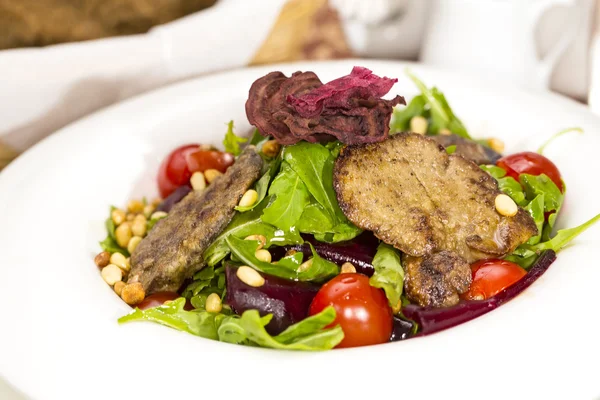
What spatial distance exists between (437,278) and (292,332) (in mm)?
576

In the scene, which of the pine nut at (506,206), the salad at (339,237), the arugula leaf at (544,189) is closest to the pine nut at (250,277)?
the salad at (339,237)

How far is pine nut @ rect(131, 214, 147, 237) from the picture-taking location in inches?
118

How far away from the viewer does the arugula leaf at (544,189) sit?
2.84 meters

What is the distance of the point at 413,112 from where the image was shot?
3611mm

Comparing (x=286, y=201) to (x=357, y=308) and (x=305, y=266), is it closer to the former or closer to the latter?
(x=305, y=266)

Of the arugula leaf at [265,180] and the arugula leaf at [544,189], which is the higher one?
the arugula leaf at [265,180]

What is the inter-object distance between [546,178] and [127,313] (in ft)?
6.07

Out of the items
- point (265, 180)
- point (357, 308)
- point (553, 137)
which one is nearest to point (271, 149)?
point (265, 180)

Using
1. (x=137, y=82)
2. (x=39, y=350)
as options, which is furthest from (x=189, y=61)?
(x=39, y=350)

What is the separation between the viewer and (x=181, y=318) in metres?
2.33

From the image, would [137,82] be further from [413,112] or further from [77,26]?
[413,112]

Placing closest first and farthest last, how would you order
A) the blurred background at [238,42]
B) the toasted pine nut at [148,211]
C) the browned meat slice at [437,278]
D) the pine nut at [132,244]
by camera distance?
the browned meat slice at [437,278] → the pine nut at [132,244] → the toasted pine nut at [148,211] → the blurred background at [238,42]

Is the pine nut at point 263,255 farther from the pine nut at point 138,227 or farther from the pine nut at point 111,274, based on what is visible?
the pine nut at point 138,227

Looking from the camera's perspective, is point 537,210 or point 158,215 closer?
point 537,210
